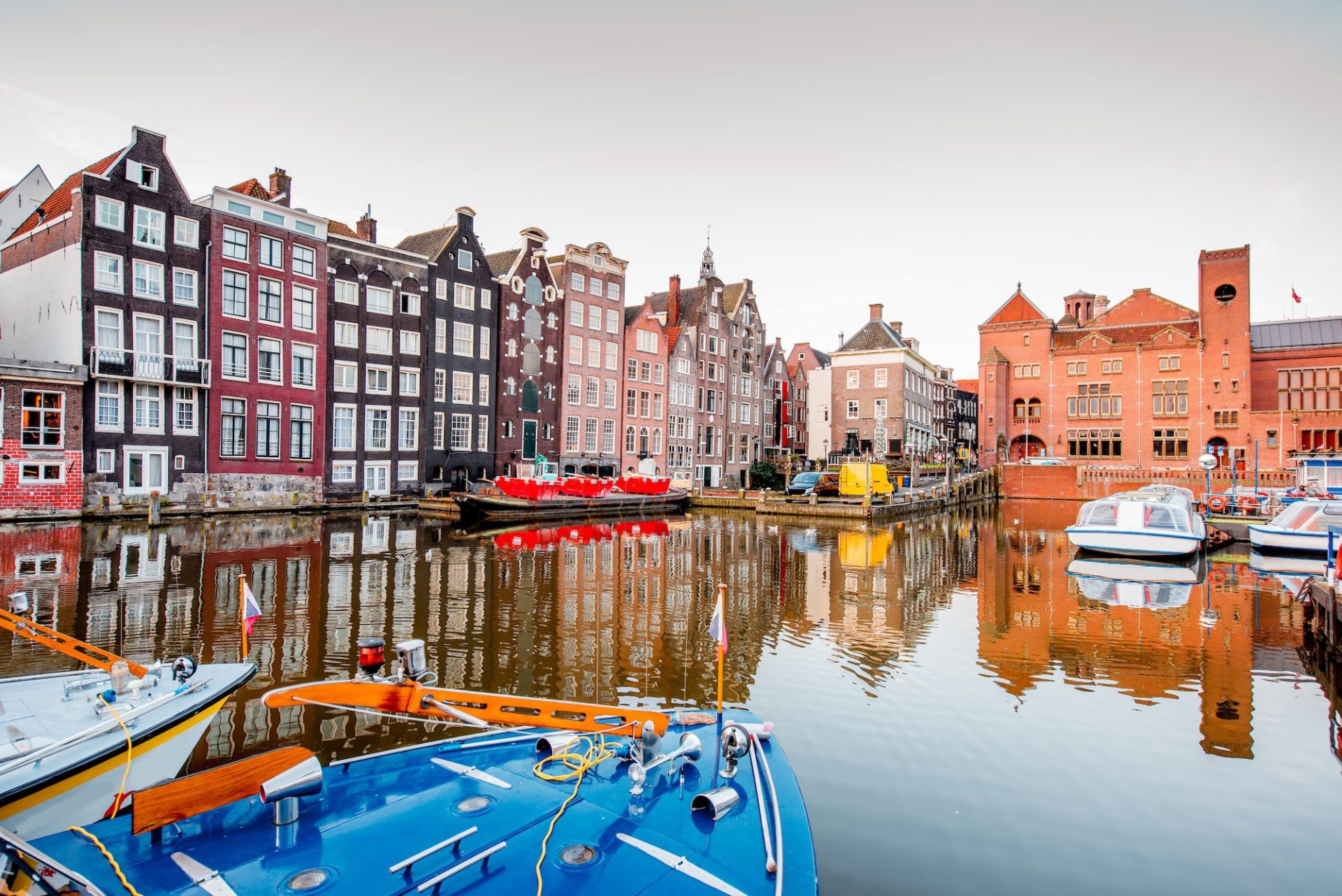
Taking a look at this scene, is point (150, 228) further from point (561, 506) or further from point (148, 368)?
point (561, 506)

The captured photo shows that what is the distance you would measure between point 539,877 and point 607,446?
173ft

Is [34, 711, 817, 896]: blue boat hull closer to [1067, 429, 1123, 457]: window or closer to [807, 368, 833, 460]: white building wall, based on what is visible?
[1067, 429, 1123, 457]: window

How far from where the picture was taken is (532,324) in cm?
5278

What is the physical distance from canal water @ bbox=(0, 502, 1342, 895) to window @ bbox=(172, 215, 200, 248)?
16.0 m

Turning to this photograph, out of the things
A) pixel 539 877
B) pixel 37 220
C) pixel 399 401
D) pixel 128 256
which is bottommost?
pixel 539 877

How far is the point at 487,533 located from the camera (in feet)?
108

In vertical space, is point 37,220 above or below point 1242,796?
above

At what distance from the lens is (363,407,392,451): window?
4478cm

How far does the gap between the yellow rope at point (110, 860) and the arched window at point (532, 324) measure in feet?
160

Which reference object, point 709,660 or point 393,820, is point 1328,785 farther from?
point 393,820

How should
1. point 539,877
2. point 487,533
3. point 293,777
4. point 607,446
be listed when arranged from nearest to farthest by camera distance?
point 539,877 < point 293,777 < point 487,533 < point 607,446

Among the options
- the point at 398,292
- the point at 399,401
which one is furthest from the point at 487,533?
the point at 398,292

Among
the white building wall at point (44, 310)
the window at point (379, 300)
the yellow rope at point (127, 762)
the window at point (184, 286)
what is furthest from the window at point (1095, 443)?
the yellow rope at point (127, 762)

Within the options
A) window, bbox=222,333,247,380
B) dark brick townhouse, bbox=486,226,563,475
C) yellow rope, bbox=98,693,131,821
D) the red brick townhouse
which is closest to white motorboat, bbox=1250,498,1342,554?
yellow rope, bbox=98,693,131,821
